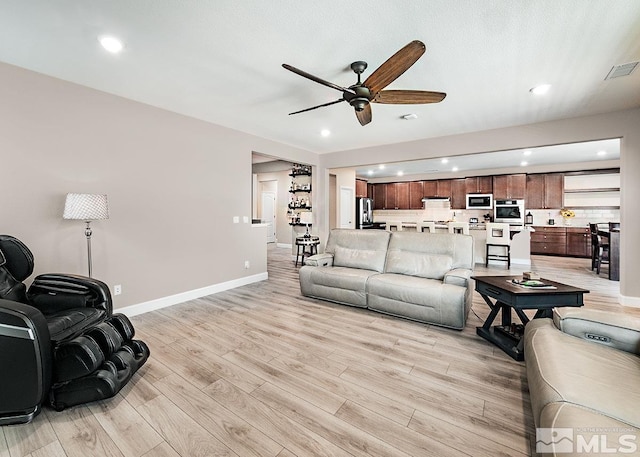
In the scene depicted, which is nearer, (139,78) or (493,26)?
(493,26)

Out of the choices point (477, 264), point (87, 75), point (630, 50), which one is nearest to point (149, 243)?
point (87, 75)

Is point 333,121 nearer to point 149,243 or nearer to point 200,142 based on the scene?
point 200,142

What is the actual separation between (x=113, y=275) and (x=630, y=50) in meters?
5.58

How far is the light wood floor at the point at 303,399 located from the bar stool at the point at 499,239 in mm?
4242

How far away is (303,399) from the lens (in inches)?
77.7

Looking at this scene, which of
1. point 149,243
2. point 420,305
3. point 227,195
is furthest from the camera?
point 227,195

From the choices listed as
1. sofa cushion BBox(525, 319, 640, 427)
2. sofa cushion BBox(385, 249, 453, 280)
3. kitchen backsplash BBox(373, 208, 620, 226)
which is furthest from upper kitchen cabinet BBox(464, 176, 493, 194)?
sofa cushion BBox(525, 319, 640, 427)

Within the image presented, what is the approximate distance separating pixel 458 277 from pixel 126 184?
13.1 ft

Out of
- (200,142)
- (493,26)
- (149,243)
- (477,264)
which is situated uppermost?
(493,26)

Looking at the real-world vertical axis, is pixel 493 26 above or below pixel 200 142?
→ above

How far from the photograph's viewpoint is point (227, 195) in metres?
4.74

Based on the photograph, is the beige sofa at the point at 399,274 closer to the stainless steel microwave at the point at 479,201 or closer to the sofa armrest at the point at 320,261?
the sofa armrest at the point at 320,261

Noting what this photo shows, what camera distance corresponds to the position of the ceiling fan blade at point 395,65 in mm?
1957

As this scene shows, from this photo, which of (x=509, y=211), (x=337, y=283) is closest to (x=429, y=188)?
(x=509, y=211)
